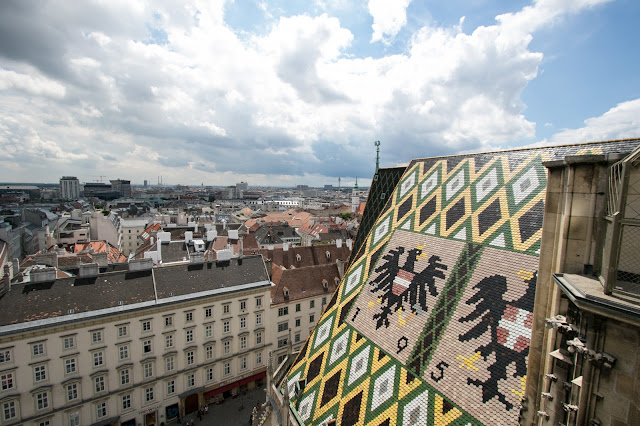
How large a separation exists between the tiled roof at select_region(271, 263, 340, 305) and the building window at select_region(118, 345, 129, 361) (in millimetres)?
10019

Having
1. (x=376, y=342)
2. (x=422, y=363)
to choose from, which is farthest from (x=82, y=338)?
(x=422, y=363)

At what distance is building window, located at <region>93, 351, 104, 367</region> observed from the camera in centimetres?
1859

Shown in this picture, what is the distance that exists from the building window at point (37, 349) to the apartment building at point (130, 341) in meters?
0.04

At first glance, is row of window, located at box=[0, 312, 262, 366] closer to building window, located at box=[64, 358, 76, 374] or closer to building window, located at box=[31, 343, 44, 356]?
building window, located at box=[31, 343, 44, 356]

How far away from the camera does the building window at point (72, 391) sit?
1797 centimetres

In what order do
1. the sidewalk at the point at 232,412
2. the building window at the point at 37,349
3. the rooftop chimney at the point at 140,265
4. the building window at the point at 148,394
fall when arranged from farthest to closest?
the rooftop chimney at the point at 140,265, the sidewalk at the point at 232,412, the building window at the point at 148,394, the building window at the point at 37,349

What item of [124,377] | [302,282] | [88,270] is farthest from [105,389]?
[302,282]

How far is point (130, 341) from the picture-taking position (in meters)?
19.6

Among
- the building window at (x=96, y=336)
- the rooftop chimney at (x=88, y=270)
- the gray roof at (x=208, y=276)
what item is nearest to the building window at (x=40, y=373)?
the building window at (x=96, y=336)

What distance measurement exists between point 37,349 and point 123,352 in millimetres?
4128

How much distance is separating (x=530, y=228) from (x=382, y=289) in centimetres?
614

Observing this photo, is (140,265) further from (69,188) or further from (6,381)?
(69,188)

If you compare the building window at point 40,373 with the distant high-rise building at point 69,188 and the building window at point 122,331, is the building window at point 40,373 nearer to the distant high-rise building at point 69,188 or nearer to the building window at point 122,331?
the building window at point 122,331

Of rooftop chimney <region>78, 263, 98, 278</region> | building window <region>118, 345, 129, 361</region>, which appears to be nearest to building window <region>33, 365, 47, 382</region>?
building window <region>118, 345, 129, 361</region>
